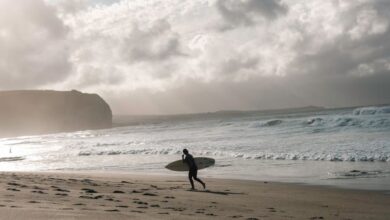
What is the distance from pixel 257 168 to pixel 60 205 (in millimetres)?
15039

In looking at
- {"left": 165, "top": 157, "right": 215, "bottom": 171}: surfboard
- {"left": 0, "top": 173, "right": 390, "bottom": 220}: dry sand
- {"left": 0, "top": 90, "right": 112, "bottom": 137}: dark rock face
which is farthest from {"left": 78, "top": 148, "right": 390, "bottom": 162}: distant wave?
{"left": 0, "top": 90, "right": 112, "bottom": 137}: dark rock face

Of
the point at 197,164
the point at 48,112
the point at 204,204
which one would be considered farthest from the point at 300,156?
the point at 48,112

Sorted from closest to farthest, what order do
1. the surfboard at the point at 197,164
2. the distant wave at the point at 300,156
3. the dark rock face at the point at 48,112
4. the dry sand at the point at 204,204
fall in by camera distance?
the dry sand at the point at 204,204
the surfboard at the point at 197,164
the distant wave at the point at 300,156
the dark rock face at the point at 48,112

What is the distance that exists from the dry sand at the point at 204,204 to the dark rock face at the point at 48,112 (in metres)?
167

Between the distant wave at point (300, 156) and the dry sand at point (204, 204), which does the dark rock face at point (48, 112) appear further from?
the dry sand at point (204, 204)

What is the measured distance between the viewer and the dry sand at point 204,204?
846 centimetres

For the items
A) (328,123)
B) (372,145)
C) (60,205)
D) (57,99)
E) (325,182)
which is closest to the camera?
(60,205)

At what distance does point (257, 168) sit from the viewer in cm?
2314

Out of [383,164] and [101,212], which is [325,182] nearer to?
[383,164]

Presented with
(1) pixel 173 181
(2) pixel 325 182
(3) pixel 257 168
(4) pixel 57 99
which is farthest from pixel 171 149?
(4) pixel 57 99

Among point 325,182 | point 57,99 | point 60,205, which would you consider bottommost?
point 325,182

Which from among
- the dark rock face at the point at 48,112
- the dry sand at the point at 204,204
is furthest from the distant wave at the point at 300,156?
the dark rock face at the point at 48,112

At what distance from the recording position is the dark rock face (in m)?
175

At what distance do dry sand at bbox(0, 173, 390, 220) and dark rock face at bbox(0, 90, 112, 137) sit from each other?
16696cm
